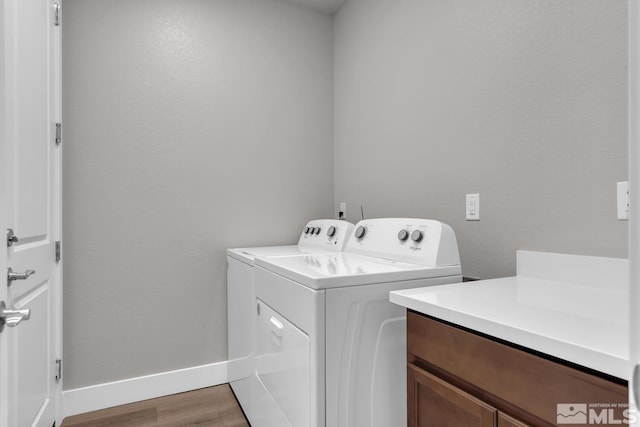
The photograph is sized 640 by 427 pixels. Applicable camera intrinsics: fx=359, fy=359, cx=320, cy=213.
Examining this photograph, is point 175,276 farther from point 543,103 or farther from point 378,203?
point 543,103

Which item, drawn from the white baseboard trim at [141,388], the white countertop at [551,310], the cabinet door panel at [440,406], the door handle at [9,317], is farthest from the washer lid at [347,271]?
the white baseboard trim at [141,388]

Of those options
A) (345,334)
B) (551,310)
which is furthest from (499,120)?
(345,334)

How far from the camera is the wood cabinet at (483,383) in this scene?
65cm

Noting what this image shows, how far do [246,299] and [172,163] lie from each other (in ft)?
3.11

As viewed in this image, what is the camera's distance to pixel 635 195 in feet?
1.35

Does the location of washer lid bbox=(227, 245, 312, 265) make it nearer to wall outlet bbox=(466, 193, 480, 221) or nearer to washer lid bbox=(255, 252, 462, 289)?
washer lid bbox=(255, 252, 462, 289)

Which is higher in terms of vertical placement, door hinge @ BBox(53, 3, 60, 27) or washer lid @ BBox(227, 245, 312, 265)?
door hinge @ BBox(53, 3, 60, 27)

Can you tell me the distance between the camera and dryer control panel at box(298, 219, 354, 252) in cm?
194

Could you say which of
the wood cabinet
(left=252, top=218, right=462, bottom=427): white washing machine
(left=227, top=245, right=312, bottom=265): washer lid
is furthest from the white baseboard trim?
the wood cabinet

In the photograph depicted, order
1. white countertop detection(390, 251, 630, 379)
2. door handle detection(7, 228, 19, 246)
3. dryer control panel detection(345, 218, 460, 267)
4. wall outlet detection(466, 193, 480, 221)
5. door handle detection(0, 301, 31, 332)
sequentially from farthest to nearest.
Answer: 1. wall outlet detection(466, 193, 480, 221)
2. dryer control panel detection(345, 218, 460, 267)
3. door handle detection(7, 228, 19, 246)
4. door handle detection(0, 301, 31, 332)
5. white countertop detection(390, 251, 630, 379)

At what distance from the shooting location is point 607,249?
1.11m

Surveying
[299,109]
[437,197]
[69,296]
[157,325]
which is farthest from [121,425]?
[299,109]

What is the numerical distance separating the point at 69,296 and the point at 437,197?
198 centimetres

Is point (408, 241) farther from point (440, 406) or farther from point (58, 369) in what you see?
point (58, 369)
